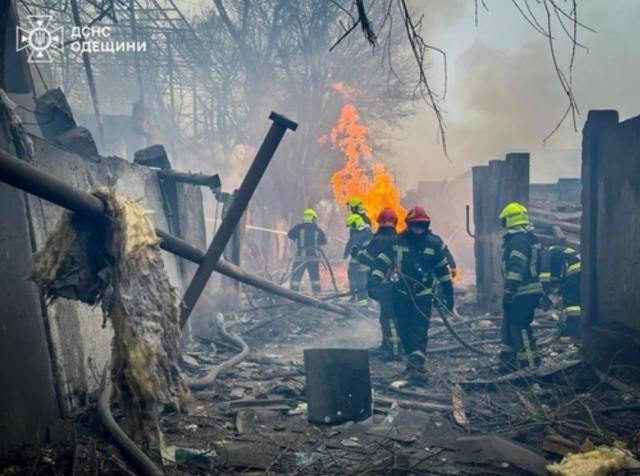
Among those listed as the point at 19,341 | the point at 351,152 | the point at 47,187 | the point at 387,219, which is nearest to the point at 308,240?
the point at 387,219

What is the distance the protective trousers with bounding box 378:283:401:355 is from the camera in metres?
7.72

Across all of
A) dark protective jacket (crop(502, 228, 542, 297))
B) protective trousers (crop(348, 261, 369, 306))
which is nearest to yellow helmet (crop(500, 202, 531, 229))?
dark protective jacket (crop(502, 228, 542, 297))

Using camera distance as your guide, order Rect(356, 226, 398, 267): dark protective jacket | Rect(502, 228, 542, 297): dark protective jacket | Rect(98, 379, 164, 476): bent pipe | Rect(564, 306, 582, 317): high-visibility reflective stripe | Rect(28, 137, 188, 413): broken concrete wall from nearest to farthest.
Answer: Rect(98, 379, 164, 476): bent pipe → Rect(28, 137, 188, 413): broken concrete wall → Rect(502, 228, 542, 297): dark protective jacket → Rect(564, 306, 582, 317): high-visibility reflective stripe → Rect(356, 226, 398, 267): dark protective jacket

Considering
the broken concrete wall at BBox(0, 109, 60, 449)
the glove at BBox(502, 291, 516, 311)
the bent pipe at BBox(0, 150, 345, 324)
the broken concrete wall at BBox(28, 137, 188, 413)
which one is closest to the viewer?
the bent pipe at BBox(0, 150, 345, 324)

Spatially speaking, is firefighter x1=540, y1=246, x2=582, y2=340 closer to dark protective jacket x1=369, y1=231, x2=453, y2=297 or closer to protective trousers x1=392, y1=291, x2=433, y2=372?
dark protective jacket x1=369, y1=231, x2=453, y2=297

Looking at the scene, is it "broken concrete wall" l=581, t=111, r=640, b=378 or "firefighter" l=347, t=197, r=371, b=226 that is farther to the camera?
"firefighter" l=347, t=197, r=371, b=226

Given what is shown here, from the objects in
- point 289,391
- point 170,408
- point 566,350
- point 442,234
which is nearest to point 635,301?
point 566,350

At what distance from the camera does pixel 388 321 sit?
26.0 feet

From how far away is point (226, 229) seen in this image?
3.86m

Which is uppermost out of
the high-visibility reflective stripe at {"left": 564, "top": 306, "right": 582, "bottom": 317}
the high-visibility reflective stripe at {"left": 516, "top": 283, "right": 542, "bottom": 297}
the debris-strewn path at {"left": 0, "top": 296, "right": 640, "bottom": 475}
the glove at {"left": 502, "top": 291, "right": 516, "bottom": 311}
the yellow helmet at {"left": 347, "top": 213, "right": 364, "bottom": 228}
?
the yellow helmet at {"left": 347, "top": 213, "right": 364, "bottom": 228}

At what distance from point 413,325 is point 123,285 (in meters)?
5.09

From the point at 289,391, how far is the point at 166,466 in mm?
2266

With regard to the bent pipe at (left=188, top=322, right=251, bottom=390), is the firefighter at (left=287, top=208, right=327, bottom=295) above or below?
above

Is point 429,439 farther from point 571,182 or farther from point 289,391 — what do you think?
point 571,182
